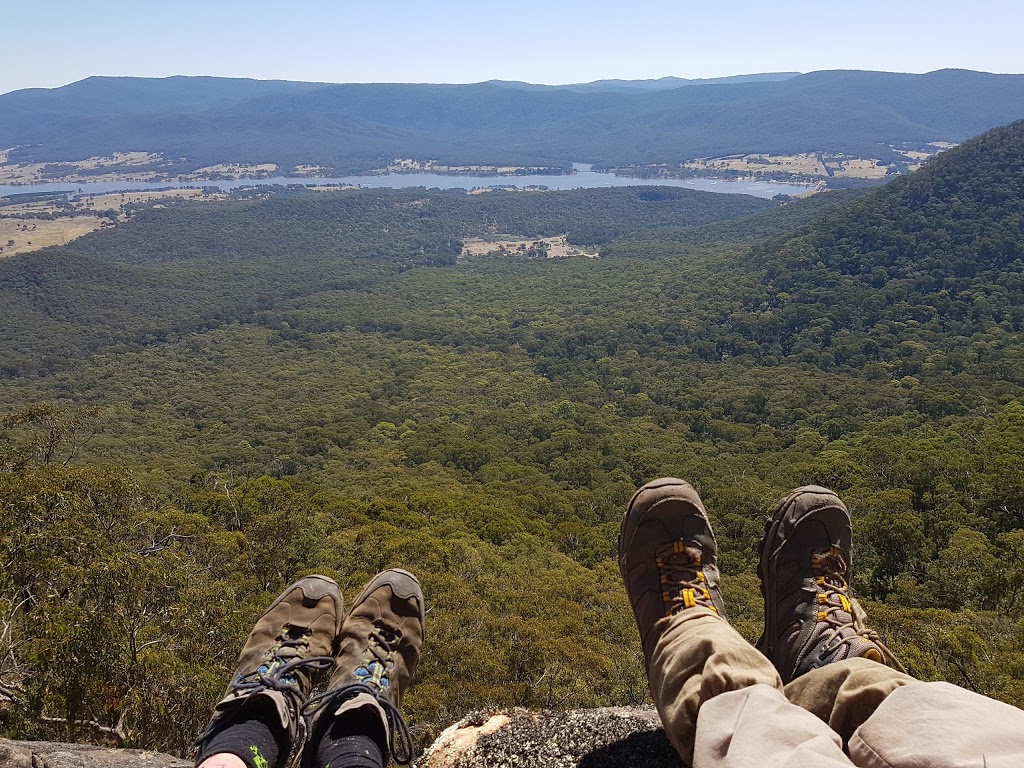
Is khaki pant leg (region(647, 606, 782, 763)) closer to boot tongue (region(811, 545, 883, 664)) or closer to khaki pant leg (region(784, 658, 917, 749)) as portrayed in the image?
khaki pant leg (region(784, 658, 917, 749))

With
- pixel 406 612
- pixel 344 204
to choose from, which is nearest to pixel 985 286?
pixel 406 612

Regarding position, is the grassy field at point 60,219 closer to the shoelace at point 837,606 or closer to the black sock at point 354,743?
the black sock at point 354,743

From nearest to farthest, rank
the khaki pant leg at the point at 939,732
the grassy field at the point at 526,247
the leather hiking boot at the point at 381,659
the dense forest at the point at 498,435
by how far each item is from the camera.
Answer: the khaki pant leg at the point at 939,732 < the leather hiking boot at the point at 381,659 < the dense forest at the point at 498,435 < the grassy field at the point at 526,247

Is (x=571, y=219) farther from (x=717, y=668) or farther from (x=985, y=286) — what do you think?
(x=717, y=668)

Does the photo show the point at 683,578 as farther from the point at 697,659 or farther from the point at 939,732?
the point at 939,732

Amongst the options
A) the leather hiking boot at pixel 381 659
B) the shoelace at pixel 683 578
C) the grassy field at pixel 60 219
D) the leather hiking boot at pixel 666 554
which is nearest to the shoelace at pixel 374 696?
the leather hiking boot at pixel 381 659

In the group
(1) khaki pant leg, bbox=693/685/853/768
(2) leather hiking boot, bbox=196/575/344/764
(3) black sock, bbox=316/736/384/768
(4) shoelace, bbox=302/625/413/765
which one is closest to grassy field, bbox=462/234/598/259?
(2) leather hiking boot, bbox=196/575/344/764
